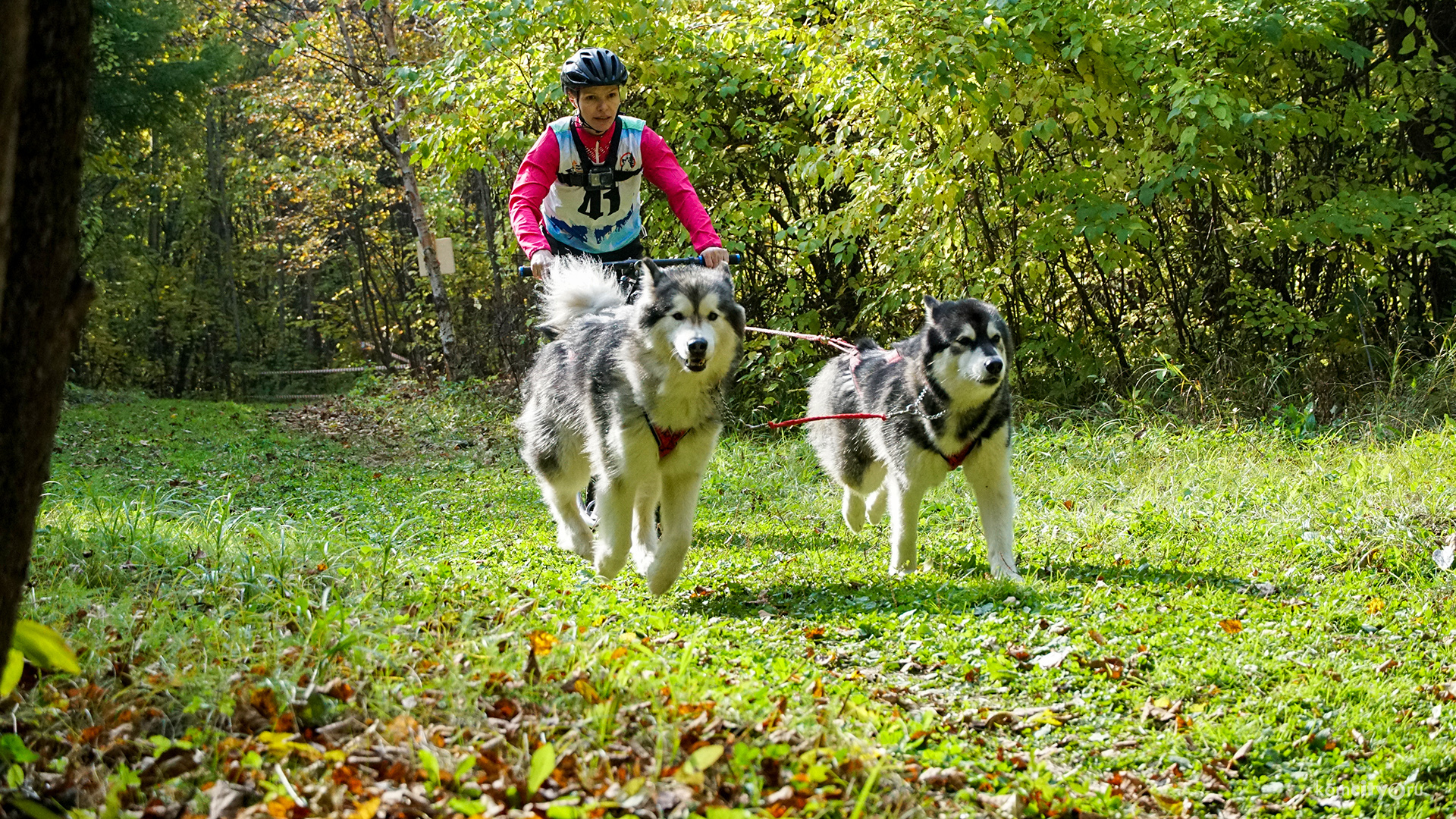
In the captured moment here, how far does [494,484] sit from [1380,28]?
8.01m

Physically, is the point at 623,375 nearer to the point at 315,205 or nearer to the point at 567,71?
the point at 567,71

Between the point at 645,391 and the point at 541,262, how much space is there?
1032 millimetres

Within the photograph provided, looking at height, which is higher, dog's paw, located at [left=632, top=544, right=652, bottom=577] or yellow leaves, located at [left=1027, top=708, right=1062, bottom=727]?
dog's paw, located at [left=632, top=544, right=652, bottom=577]

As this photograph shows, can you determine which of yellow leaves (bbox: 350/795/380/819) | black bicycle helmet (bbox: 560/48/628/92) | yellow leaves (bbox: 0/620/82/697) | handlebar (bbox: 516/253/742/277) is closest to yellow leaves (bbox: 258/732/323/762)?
yellow leaves (bbox: 350/795/380/819)

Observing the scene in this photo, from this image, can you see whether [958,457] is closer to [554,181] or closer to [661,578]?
[661,578]

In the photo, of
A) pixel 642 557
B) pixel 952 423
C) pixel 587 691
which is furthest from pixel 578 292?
pixel 587 691

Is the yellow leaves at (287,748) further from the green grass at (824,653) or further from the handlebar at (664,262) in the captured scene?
the handlebar at (664,262)

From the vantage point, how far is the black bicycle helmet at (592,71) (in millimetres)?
5160

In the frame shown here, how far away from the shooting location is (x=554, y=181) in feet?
18.1

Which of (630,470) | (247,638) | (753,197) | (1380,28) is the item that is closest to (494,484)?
(753,197)

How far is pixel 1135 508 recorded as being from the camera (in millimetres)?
6035

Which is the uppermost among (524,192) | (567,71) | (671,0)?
(671,0)

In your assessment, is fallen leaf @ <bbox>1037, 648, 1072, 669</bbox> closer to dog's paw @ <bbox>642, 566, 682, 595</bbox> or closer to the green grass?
the green grass

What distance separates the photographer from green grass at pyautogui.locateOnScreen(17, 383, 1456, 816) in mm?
2621
